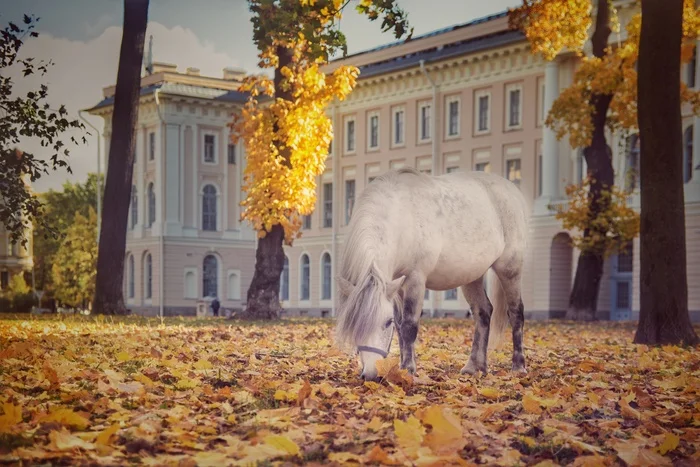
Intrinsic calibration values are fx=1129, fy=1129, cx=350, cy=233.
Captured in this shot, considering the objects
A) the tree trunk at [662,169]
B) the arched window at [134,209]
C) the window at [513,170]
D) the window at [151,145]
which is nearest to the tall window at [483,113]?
the window at [513,170]

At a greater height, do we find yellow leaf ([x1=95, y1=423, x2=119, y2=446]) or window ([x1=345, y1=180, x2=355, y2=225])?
window ([x1=345, y1=180, x2=355, y2=225])

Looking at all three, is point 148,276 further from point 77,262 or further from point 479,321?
point 479,321

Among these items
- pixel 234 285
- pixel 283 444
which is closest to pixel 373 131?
pixel 234 285

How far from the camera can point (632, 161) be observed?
52469mm

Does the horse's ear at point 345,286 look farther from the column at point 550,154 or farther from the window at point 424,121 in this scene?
the window at point 424,121

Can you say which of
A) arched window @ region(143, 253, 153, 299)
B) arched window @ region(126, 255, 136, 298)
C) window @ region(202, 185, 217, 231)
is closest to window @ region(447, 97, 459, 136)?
window @ region(202, 185, 217, 231)

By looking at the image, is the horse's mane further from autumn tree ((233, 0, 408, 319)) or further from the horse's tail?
autumn tree ((233, 0, 408, 319))

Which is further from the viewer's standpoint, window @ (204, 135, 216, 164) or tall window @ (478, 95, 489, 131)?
window @ (204, 135, 216, 164)

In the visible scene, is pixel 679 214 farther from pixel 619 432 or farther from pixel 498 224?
pixel 619 432

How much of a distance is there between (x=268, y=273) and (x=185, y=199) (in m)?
52.9

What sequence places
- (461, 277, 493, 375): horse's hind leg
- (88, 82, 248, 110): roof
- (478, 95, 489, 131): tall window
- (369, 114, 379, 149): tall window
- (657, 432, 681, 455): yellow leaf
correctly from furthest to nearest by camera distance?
(88, 82, 248, 110): roof
(369, 114, 379, 149): tall window
(478, 95, 489, 131): tall window
(461, 277, 493, 375): horse's hind leg
(657, 432, 681, 455): yellow leaf

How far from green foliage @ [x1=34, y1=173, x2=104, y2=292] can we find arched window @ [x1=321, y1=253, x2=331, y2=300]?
752 inches

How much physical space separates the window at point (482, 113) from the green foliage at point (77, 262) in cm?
2906

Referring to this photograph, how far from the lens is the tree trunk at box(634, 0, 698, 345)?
57.8 feet
